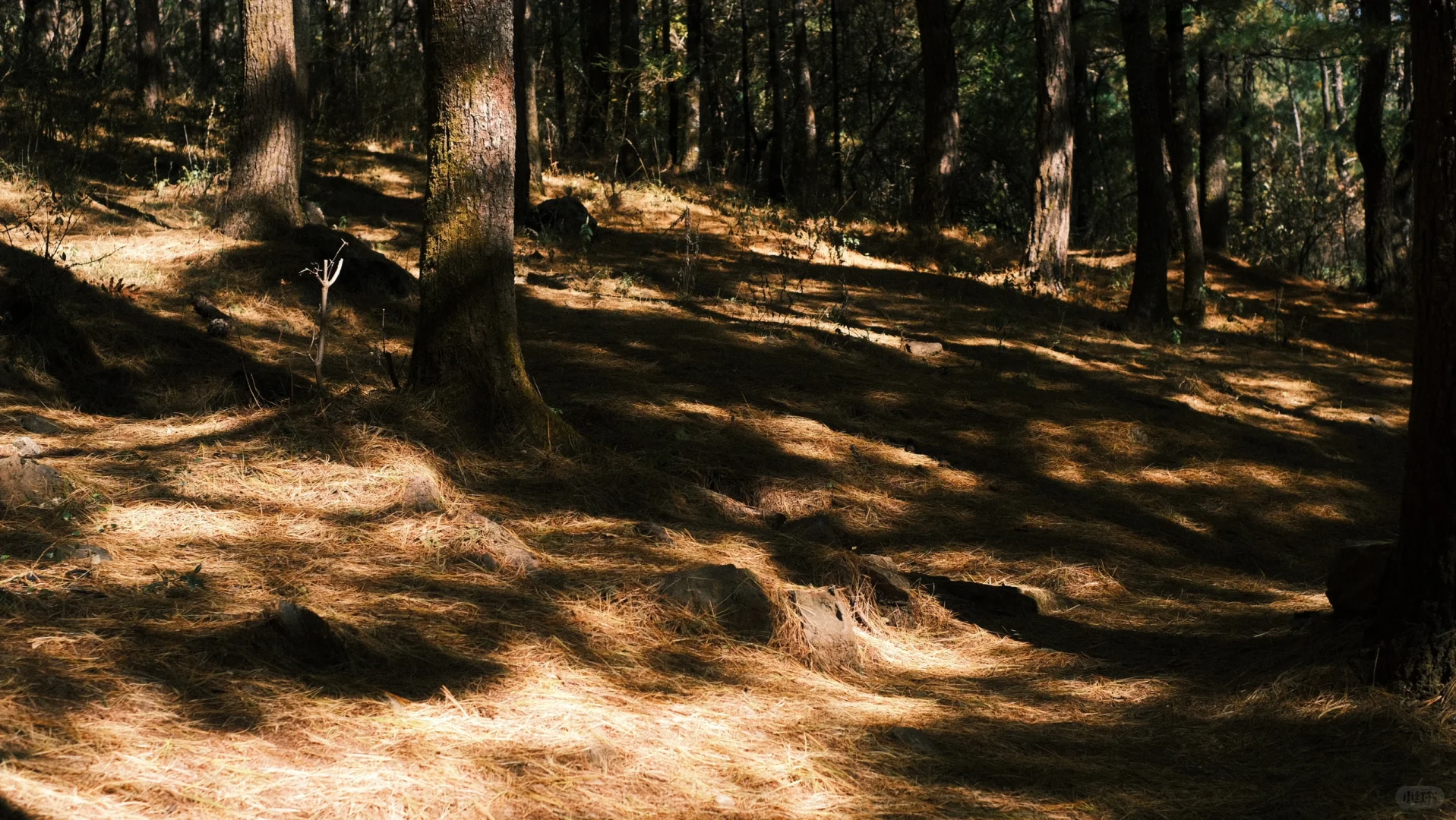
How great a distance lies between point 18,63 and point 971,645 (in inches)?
497

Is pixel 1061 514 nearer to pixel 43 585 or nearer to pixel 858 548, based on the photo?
pixel 858 548

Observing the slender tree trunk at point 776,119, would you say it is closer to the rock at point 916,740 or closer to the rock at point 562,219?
the rock at point 562,219

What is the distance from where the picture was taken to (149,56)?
16562mm

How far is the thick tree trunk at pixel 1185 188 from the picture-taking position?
1331cm

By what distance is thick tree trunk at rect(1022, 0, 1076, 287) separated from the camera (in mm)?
12820

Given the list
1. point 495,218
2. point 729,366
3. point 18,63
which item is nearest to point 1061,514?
point 729,366

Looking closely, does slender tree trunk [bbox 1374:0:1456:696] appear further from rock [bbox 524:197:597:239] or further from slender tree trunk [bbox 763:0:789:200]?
slender tree trunk [bbox 763:0:789:200]

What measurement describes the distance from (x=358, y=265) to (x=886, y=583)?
5.45 metres

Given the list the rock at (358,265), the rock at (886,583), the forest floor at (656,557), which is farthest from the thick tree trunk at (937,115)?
the rock at (886,583)

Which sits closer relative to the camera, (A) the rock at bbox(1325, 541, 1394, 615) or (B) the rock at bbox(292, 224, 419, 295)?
(A) the rock at bbox(1325, 541, 1394, 615)

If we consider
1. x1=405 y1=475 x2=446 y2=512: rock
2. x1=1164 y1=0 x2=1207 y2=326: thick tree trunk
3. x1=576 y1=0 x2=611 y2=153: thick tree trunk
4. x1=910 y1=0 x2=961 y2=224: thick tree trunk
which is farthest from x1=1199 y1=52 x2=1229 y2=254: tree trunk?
x1=405 y1=475 x2=446 y2=512: rock

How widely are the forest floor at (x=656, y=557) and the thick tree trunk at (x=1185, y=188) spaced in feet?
9.89

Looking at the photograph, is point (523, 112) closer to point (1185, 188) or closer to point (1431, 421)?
point (1185, 188)

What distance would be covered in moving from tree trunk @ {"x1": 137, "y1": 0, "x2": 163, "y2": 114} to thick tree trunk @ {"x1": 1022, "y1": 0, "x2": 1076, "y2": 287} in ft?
41.5
